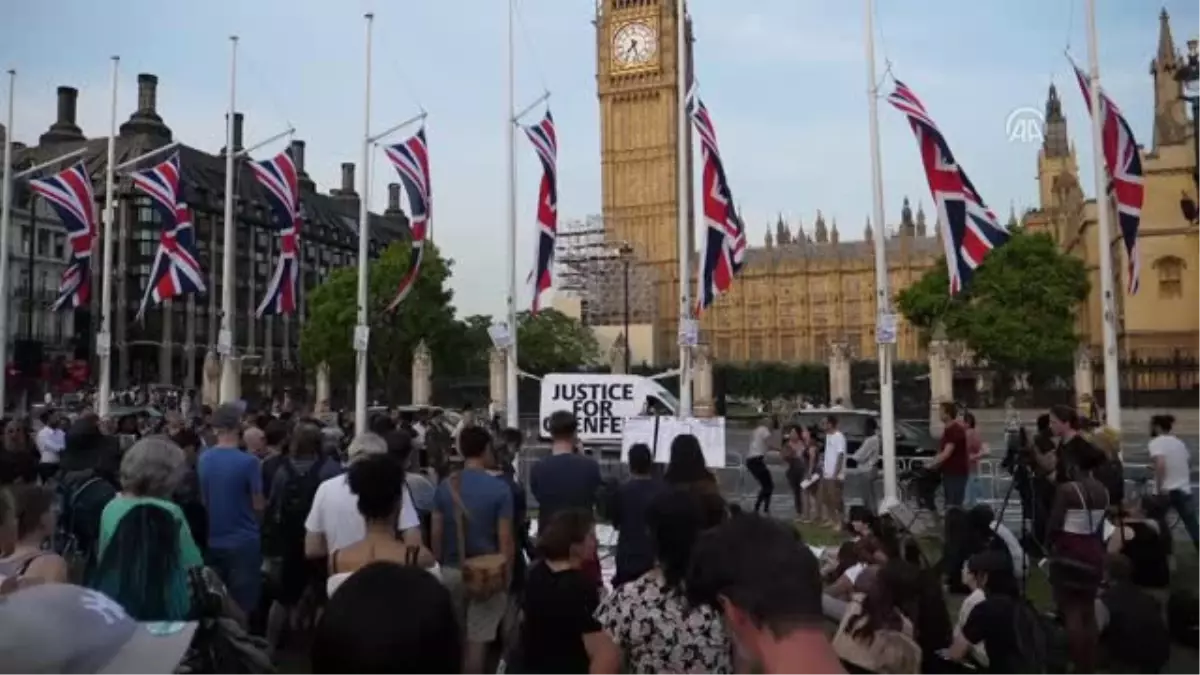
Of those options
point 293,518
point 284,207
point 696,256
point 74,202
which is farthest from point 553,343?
point 293,518

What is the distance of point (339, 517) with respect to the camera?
18.7ft

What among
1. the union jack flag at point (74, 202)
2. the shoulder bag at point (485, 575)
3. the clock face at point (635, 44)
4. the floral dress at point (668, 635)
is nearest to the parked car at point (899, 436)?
the shoulder bag at point (485, 575)

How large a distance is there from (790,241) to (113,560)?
105 meters

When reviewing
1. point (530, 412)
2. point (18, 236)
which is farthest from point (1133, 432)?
point (18, 236)

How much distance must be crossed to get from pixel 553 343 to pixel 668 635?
221ft

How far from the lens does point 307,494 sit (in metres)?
7.61

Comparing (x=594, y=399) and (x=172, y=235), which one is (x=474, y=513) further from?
(x=172, y=235)

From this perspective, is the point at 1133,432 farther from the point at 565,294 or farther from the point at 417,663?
the point at 565,294

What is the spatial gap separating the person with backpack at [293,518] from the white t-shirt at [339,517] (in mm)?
1785

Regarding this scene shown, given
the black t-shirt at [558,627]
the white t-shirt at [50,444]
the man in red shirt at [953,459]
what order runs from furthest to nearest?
the white t-shirt at [50,444] < the man in red shirt at [953,459] < the black t-shirt at [558,627]

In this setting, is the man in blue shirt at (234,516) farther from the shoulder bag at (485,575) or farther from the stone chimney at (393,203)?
the stone chimney at (393,203)

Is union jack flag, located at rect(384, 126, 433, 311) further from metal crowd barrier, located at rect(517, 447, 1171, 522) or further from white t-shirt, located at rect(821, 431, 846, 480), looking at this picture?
white t-shirt, located at rect(821, 431, 846, 480)

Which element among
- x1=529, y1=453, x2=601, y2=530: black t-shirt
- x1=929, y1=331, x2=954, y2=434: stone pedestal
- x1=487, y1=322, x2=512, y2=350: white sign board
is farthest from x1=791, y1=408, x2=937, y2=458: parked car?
x1=929, y1=331, x2=954, y2=434: stone pedestal

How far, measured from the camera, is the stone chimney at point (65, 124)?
235 feet
